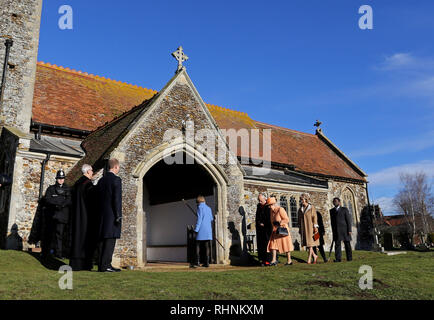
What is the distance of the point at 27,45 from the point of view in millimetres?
15648

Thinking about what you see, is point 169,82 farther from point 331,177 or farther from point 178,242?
point 331,177

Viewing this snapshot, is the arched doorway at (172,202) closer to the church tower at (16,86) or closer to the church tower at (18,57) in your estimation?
the church tower at (16,86)

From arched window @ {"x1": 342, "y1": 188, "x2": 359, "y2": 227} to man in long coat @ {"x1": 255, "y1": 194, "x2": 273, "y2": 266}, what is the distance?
619 inches

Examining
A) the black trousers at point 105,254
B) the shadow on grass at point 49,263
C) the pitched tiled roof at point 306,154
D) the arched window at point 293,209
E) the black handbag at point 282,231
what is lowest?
the shadow on grass at point 49,263

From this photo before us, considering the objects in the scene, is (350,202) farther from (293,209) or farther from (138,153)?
(138,153)

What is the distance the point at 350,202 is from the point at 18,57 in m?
21.8

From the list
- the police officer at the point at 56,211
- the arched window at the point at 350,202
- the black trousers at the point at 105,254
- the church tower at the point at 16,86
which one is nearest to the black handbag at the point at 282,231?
the black trousers at the point at 105,254

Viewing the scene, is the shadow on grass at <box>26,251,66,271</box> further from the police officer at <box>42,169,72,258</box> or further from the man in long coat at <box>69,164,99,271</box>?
the man in long coat at <box>69,164,99,271</box>

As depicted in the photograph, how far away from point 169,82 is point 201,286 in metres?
8.19

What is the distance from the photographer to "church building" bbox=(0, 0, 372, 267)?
1084 centimetres

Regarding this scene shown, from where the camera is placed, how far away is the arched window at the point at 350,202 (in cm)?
2511

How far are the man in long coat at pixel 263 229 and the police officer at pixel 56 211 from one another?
5.40 meters
